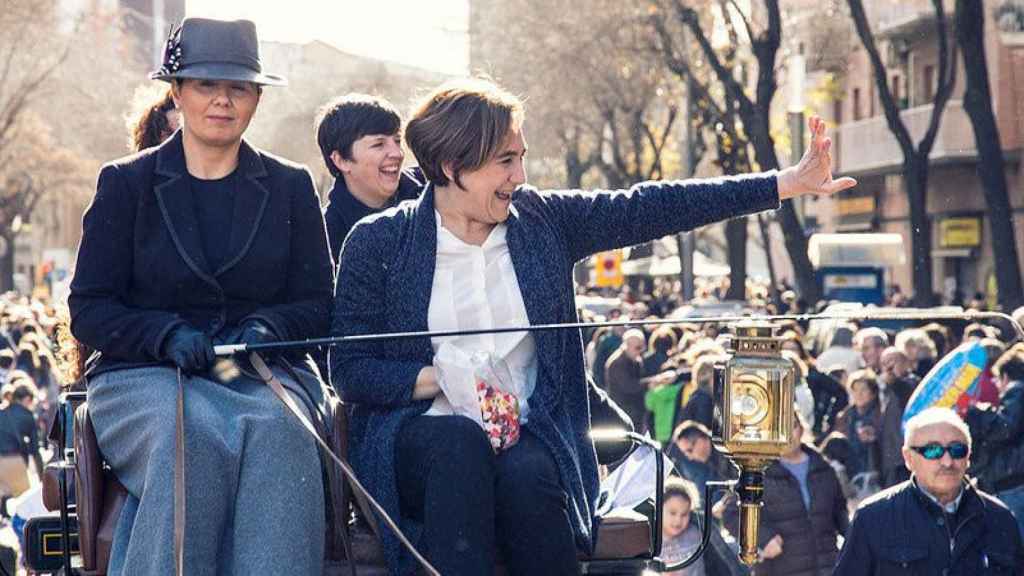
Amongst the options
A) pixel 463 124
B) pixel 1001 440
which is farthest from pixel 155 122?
pixel 1001 440

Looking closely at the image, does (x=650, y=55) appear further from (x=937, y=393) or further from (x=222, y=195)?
(x=222, y=195)

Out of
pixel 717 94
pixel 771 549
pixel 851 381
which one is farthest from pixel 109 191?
pixel 717 94

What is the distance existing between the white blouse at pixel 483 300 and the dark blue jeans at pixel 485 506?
0.30m

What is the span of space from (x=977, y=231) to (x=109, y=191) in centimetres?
4564

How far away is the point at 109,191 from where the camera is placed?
5.72 m

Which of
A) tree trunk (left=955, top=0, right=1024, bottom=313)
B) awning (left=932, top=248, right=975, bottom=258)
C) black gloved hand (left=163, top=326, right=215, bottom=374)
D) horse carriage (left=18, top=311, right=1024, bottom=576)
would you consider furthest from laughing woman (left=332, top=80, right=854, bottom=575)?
awning (left=932, top=248, right=975, bottom=258)

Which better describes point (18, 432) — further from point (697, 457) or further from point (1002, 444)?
point (1002, 444)

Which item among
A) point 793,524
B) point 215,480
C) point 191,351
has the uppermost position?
point 191,351

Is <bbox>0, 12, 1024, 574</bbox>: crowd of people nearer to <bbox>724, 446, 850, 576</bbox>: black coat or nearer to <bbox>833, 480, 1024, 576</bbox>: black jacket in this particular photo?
<bbox>833, 480, 1024, 576</bbox>: black jacket

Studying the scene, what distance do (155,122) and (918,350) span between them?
35.7ft

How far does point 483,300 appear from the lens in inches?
224

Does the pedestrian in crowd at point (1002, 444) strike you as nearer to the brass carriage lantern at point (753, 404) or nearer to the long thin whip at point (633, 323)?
the long thin whip at point (633, 323)

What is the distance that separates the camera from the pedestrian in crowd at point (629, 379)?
829 inches

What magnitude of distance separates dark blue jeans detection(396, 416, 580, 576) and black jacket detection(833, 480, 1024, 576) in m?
3.97
